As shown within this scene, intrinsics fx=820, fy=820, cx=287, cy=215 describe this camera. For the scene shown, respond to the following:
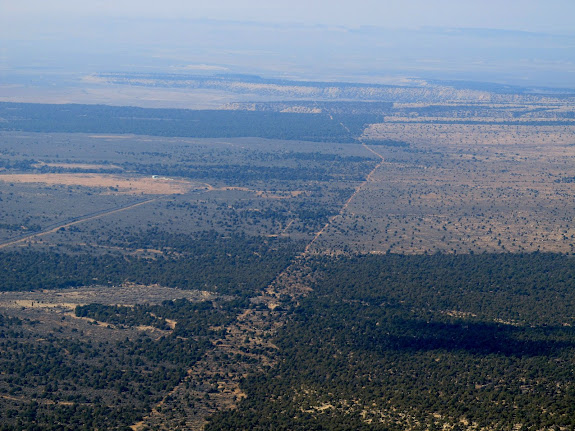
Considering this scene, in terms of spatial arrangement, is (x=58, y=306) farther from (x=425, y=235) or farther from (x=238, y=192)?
(x=238, y=192)

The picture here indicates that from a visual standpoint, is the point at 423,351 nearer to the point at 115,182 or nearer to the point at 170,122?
the point at 115,182

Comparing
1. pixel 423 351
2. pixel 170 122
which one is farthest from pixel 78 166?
Answer: pixel 423 351

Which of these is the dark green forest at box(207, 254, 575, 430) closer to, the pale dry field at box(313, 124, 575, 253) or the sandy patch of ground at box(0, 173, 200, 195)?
the pale dry field at box(313, 124, 575, 253)

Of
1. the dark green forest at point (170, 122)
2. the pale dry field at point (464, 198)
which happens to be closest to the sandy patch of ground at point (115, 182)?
the pale dry field at point (464, 198)

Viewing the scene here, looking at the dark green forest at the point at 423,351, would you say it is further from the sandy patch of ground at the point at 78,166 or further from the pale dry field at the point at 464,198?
the sandy patch of ground at the point at 78,166

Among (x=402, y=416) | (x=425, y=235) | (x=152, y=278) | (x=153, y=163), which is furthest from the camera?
(x=153, y=163)

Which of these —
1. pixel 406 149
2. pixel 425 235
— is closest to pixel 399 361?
pixel 425 235
